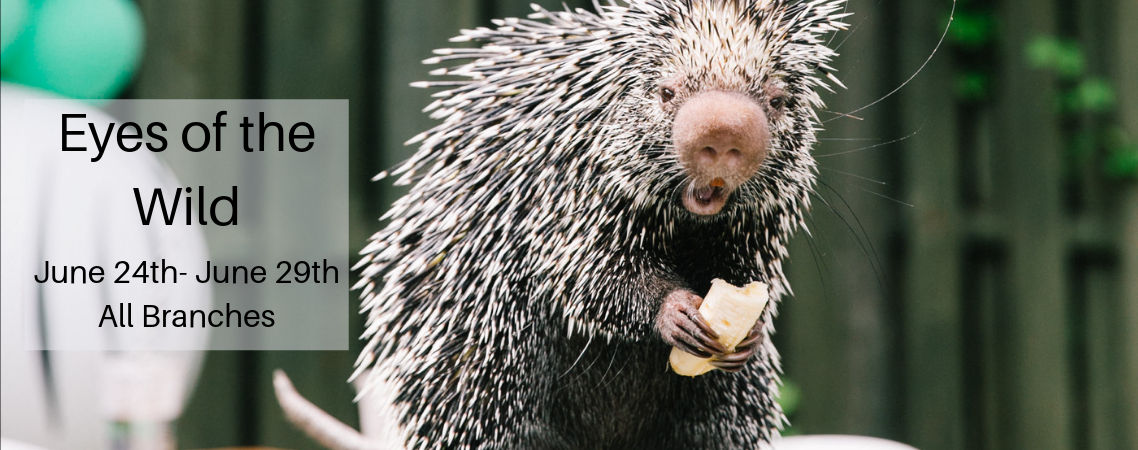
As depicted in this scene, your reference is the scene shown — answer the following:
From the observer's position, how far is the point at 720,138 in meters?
0.48

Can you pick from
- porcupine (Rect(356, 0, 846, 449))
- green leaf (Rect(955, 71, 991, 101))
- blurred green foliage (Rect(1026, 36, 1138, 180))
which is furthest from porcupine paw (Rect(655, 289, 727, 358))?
blurred green foliage (Rect(1026, 36, 1138, 180))

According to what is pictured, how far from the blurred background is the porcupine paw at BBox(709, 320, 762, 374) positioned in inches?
29.6

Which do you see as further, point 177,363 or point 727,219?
point 177,363

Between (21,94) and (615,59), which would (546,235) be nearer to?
(615,59)

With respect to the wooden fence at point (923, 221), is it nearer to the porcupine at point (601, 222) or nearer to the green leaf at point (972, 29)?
the green leaf at point (972, 29)

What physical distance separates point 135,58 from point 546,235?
1016 millimetres

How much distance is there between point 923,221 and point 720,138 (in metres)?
1.13

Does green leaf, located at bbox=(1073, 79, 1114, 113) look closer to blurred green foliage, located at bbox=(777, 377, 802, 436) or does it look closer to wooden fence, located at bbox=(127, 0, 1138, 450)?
wooden fence, located at bbox=(127, 0, 1138, 450)

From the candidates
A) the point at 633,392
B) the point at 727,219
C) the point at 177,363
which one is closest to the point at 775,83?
the point at 727,219

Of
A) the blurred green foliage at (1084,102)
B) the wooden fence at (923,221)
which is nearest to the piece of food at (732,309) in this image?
the wooden fence at (923,221)

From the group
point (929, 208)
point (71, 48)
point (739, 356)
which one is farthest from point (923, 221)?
point (71, 48)

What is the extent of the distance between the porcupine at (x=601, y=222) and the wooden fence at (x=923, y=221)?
2.11ft

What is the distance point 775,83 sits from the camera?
54 cm

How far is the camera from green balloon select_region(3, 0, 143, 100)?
115 centimetres
